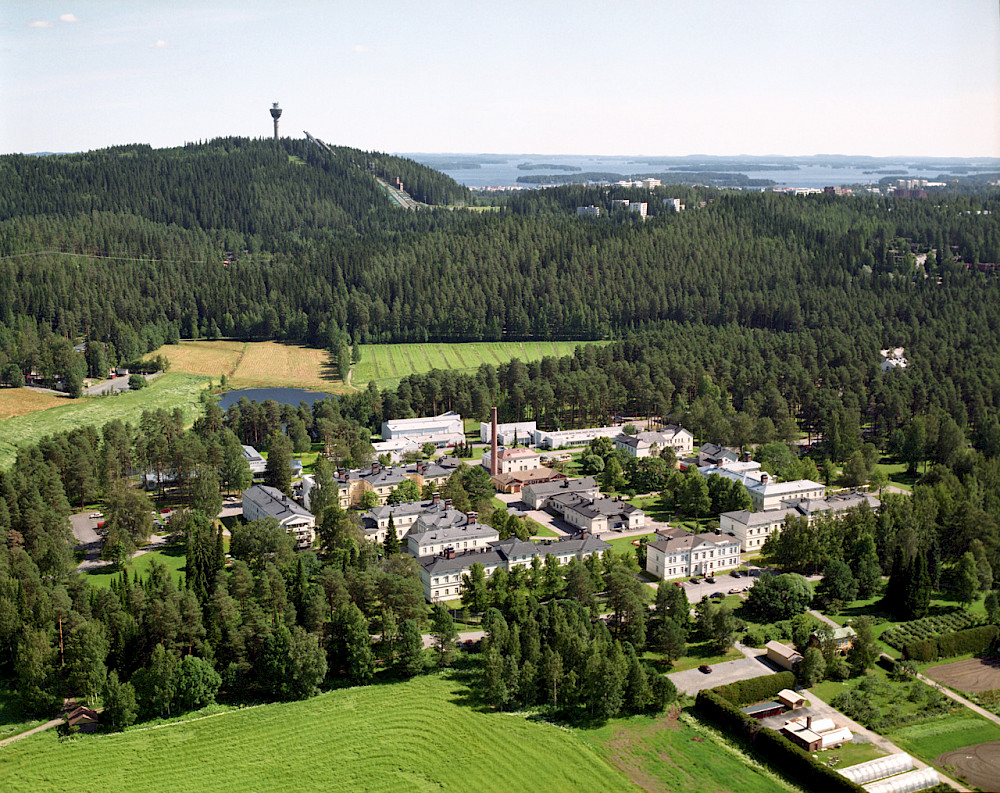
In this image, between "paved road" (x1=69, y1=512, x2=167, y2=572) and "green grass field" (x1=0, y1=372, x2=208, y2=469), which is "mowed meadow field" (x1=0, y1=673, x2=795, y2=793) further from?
"green grass field" (x1=0, y1=372, x2=208, y2=469)

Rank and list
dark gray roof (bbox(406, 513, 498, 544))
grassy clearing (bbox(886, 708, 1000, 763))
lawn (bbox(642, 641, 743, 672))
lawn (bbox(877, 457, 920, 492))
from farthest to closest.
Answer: lawn (bbox(877, 457, 920, 492)) < dark gray roof (bbox(406, 513, 498, 544)) < lawn (bbox(642, 641, 743, 672)) < grassy clearing (bbox(886, 708, 1000, 763))

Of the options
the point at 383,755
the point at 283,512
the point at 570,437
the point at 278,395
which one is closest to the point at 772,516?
the point at 570,437

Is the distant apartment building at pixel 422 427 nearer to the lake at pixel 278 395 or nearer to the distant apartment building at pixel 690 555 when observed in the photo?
the lake at pixel 278 395

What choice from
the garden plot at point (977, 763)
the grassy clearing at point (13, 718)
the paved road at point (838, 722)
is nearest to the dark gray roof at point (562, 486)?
the paved road at point (838, 722)

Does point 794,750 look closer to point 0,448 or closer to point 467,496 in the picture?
point 467,496

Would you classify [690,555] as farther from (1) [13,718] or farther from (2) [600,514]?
(1) [13,718]

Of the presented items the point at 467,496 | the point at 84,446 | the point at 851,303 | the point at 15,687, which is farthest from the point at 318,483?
the point at 851,303

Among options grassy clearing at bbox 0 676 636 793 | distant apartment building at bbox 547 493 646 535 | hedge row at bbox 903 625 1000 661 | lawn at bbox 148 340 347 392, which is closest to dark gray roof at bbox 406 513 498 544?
distant apartment building at bbox 547 493 646 535
